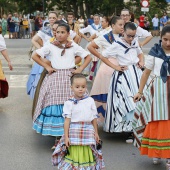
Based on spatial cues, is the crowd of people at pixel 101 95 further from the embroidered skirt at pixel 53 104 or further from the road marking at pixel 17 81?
the road marking at pixel 17 81

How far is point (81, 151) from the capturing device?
557 centimetres

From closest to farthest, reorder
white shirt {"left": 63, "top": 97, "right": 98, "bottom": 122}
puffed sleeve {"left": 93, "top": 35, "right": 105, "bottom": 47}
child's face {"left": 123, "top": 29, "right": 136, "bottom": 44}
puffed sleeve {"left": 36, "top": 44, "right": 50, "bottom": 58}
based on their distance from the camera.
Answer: white shirt {"left": 63, "top": 97, "right": 98, "bottom": 122}
puffed sleeve {"left": 36, "top": 44, "right": 50, "bottom": 58}
child's face {"left": 123, "top": 29, "right": 136, "bottom": 44}
puffed sleeve {"left": 93, "top": 35, "right": 105, "bottom": 47}

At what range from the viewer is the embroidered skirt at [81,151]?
18.2 feet

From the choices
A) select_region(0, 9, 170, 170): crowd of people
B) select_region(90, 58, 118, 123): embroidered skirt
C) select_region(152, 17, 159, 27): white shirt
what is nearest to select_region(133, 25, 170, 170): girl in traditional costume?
select_region(0, 9, 170, 170): crowd of people

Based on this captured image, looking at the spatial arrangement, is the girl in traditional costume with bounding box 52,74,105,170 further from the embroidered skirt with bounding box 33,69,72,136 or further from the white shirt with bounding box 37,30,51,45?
the white shirt with bounding box 37,30,51,45

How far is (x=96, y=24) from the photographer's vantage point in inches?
596

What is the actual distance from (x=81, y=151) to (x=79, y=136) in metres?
0.15

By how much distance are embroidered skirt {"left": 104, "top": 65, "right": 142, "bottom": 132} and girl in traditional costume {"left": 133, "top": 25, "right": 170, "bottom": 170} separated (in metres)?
1.37

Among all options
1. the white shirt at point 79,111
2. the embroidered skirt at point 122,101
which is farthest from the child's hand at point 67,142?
the embroidered skirt at point 122,101

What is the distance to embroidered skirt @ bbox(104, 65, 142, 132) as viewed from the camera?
24.7ft

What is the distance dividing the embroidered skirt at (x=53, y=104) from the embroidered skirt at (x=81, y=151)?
123 cm

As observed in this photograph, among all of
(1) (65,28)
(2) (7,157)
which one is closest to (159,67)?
(1) (65,28)

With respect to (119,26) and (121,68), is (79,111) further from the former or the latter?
(119,26)

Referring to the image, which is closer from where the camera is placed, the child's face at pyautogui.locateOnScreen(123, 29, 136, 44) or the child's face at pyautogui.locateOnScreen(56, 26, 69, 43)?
the child's face at pyautogui.locateOnScreen(56, 26, 69, 43)
